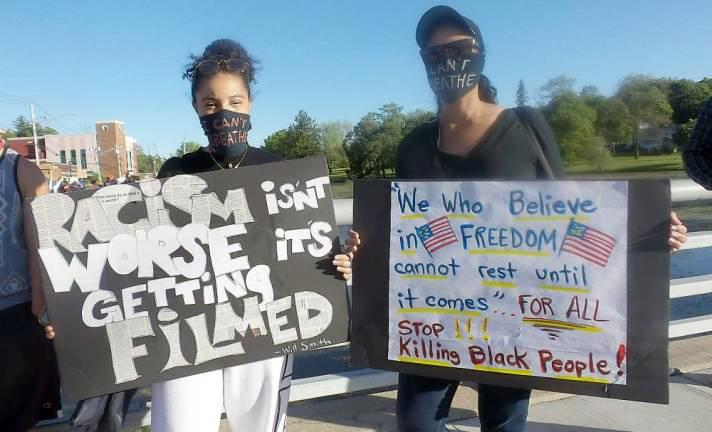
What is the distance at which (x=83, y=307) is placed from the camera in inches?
72.9

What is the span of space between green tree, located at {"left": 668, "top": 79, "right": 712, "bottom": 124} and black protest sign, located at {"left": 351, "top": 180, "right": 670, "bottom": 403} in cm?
1419

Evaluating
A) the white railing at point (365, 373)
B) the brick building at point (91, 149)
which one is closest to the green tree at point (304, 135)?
the white railing at point (365, 373)

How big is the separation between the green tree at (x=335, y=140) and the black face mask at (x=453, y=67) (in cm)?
2109

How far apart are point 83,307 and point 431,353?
1.37 metres

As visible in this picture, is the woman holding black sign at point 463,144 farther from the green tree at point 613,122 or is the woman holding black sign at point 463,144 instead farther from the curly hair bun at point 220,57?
the green tree at point 613,122

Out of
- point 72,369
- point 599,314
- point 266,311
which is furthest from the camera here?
point 266,311

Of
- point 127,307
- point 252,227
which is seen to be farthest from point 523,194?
point 127,307

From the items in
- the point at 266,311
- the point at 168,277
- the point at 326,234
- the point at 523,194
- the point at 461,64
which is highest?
the point at 461,64

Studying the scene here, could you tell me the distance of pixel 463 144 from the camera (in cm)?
190

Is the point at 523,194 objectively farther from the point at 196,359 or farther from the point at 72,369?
the point at 72,369

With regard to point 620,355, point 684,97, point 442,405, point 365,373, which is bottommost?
point 365,373

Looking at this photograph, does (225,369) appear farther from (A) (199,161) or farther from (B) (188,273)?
(A) (199,161)

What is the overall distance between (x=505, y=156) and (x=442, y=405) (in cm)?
105

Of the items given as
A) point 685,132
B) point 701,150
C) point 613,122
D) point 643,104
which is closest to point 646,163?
point 613,122
